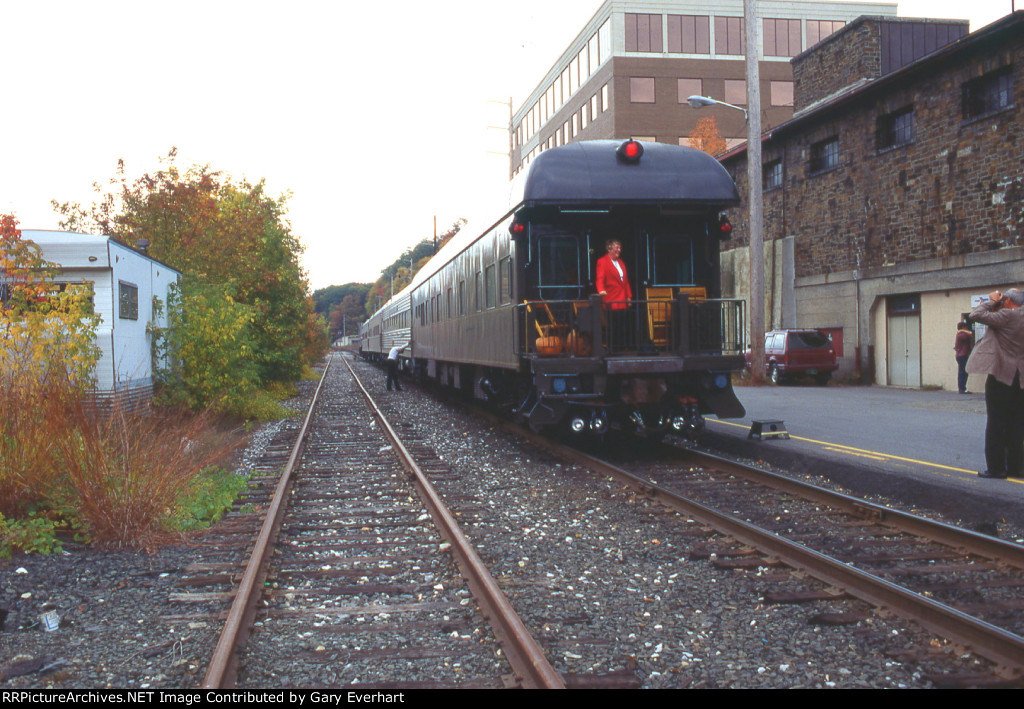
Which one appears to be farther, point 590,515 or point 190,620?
point 590,515

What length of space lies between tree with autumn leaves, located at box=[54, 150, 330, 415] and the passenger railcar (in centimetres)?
685

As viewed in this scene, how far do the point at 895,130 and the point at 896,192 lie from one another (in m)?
1.66

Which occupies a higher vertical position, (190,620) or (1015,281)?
(1015,281)

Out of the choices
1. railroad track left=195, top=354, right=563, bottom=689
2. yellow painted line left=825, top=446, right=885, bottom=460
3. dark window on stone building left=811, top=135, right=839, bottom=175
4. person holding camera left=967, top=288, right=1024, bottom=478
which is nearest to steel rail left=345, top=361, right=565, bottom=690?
railroad track left=195, top=354, right=563, bottom=689

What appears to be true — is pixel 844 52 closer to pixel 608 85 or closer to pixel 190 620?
pixel 608 85

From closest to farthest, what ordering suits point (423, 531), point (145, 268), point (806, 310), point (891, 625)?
point (891, 625), point (423, 531), point (145, 268), point (806, 310)

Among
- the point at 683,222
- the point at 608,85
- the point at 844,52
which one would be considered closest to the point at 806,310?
the point at 844,52

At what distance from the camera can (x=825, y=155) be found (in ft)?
78.9

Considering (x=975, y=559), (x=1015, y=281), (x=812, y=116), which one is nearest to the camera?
(x=975, y=559)

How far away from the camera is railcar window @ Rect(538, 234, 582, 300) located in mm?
10078

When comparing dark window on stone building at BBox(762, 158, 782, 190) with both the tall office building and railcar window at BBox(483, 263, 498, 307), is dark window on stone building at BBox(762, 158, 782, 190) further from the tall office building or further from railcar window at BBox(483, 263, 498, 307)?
the tall office building

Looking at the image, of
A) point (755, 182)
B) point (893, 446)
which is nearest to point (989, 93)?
point (755, 182)

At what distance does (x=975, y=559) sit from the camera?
5336mm

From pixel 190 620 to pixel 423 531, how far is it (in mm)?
2255
